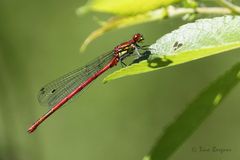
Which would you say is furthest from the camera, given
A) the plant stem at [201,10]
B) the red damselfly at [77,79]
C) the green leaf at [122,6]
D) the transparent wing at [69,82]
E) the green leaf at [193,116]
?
the transparent wing at [69,82]

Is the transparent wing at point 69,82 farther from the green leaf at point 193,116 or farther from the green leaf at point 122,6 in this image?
the green leaf at point 122,6

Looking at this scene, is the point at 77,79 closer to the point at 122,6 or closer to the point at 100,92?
the point at 122,6

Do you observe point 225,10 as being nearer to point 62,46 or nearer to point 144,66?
point 144,66

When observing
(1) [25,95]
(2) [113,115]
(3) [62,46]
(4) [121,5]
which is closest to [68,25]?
(3) [62,46]

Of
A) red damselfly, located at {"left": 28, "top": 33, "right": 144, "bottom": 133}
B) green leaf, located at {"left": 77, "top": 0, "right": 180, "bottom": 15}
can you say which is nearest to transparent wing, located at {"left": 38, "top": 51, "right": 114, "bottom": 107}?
red damselfly, located at {"left": 28, "top": 33, "right": 144, "bottom": 133}

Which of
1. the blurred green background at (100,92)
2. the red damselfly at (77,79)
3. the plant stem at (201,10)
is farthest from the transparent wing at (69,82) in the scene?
the blurred green background at (100,92)
